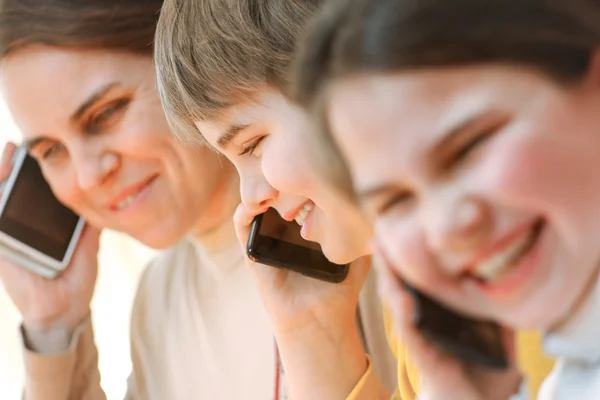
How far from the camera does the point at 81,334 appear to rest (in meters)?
1.25

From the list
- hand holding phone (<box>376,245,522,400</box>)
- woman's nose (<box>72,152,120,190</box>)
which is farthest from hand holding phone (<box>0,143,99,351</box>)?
hand holding phone (<box>376,245,522,400</box>)

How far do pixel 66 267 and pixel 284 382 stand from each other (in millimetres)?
535

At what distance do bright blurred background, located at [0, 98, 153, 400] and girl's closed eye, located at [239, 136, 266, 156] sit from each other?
945mm

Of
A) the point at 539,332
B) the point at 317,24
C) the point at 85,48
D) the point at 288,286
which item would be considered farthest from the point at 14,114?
the point at 539,332

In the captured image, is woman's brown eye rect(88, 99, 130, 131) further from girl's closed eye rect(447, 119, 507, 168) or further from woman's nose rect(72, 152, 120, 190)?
girl's closed eye rect(447, 119, 507, 168)

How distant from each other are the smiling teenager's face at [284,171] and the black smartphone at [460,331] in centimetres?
20

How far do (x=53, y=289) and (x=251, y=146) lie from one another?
72cm

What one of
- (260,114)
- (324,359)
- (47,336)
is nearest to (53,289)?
(47,336)

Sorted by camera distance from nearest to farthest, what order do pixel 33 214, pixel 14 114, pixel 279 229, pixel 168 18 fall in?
pixel 168 18
pixel 279 229
pixel 14 114
pixel 33 214

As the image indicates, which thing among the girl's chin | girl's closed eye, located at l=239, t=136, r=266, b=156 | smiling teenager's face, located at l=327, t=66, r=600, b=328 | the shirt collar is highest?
smiling teenager's face, located at l=327, t=66, r=600, b=328

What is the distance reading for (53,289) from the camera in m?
1.23

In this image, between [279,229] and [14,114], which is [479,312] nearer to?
[279,229]

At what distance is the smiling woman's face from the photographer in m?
0.92

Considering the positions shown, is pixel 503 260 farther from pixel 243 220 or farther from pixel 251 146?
pixel 243 220
